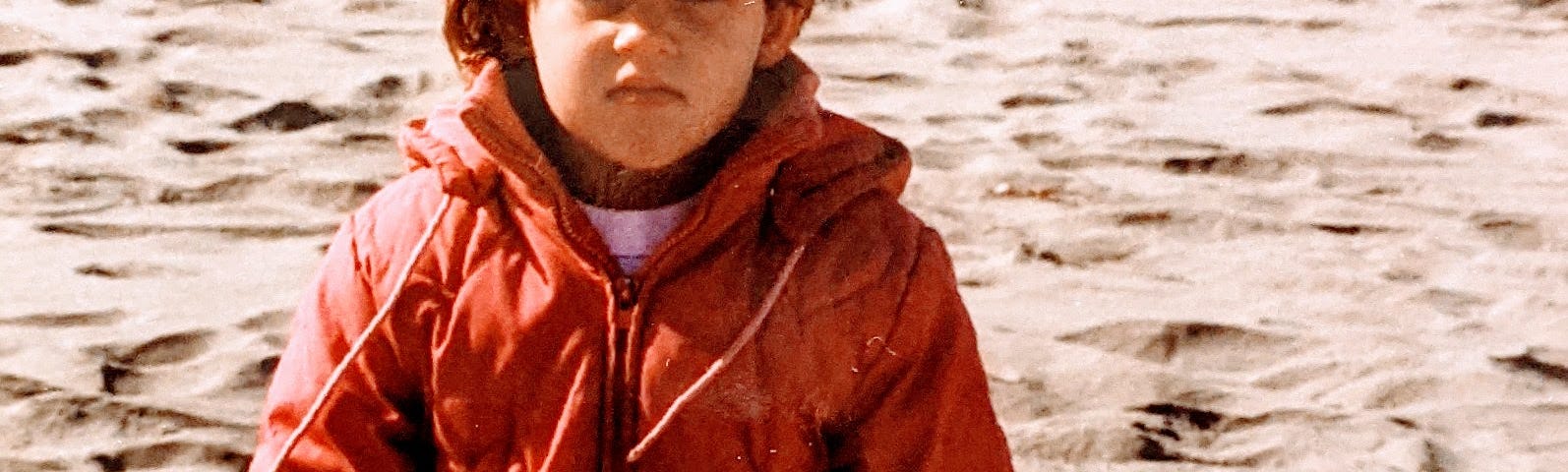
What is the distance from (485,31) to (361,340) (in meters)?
0.29

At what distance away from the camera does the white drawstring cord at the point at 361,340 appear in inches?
61.6

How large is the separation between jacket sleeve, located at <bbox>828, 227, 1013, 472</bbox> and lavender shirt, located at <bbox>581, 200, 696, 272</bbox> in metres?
0.21

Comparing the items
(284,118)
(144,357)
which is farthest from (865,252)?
(284,118)

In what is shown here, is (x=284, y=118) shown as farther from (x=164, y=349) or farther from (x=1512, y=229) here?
(x=1512, y=229)

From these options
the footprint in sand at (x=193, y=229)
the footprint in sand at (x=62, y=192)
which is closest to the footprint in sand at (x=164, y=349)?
the footprint in sand at (x=193, y=229)

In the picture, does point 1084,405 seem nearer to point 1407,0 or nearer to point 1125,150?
point 1125,150

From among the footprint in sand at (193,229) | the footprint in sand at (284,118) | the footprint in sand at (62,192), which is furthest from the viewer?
the footprint in sand at (284,118)

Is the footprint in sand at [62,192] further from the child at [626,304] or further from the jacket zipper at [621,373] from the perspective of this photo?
the jacket zipper at [621,373]

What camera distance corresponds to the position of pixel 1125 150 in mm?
4051

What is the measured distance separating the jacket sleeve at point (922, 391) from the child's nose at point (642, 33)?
336mm

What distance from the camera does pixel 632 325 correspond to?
1.57 metres

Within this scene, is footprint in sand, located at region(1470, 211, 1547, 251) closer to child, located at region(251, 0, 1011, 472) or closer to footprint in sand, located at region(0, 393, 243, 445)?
child, located at region(251, 0, 1011, 472)

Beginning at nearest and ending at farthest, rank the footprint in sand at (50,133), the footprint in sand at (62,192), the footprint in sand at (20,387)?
1. the footprint in sand at (20,387)
2. the footprint in sand at (62,192)
3. the footprint in sand at (50,133)

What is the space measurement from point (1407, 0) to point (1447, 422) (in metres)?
3.16
